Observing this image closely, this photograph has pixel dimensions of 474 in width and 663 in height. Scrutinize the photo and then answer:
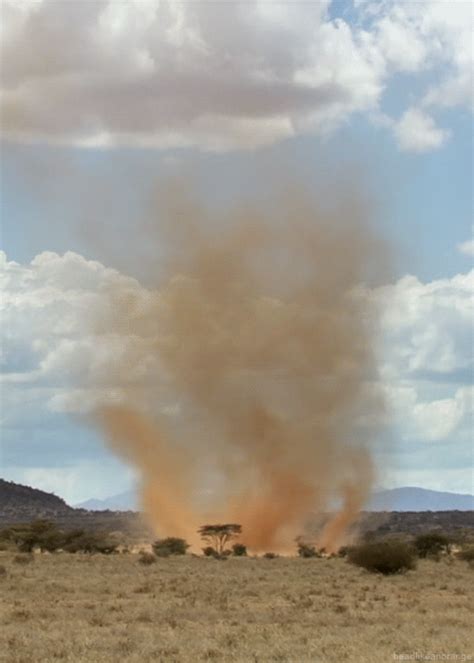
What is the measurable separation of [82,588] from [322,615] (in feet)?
42.2

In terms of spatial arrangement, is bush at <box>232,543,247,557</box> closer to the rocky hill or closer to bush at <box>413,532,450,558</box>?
bush at <box>413,532,450,558</box>

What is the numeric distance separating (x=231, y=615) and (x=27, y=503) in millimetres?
145725

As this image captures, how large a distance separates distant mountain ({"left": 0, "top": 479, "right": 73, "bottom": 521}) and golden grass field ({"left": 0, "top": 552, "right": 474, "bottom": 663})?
10730 cm

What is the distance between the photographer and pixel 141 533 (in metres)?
110

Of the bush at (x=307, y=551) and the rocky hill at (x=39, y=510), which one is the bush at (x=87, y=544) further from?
the rocky hill at (x=39, y=510)

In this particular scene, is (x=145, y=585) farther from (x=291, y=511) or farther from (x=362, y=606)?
(x=291, y=511)

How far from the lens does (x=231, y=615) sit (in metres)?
33.3

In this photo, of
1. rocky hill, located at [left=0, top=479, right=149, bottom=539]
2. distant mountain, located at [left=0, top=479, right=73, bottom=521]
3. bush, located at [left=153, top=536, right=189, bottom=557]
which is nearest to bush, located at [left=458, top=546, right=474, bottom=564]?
Answer: bush, located at [left=153, top=536, right=189, bottom=557]

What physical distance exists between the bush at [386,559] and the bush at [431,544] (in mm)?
19222

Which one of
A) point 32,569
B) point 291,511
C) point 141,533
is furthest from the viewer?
point 141,533

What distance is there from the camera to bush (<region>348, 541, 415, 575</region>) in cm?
5191

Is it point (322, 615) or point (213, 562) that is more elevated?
point (213, 562)

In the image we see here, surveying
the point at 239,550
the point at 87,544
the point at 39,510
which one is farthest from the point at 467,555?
the point at 39,510

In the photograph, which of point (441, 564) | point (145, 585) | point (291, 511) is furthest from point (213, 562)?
point (291, 511)
